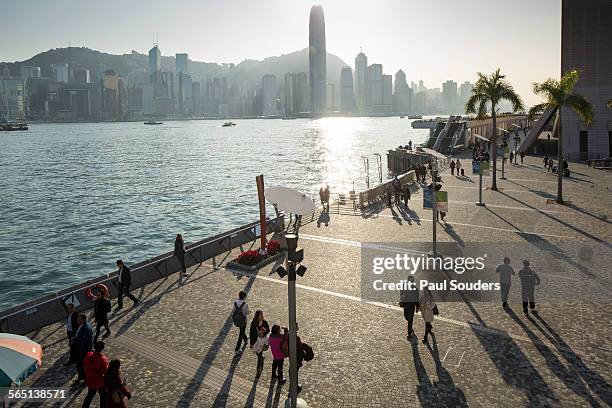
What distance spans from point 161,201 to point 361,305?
48.8m

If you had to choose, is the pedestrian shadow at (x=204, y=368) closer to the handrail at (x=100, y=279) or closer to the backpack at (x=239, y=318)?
the backpack at (x=239, y=318)

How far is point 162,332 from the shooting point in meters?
14.1

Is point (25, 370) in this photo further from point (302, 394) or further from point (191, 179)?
point (191, 179)

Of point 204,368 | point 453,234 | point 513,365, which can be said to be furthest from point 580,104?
point 204,368

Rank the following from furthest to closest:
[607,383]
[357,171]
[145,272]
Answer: [357,171] → [145,272] → [607,383]

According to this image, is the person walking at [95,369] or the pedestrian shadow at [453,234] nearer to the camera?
the person walking at [95,369]

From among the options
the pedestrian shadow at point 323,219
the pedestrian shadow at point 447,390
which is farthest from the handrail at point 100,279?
the pedestrian shadow at point 447,390

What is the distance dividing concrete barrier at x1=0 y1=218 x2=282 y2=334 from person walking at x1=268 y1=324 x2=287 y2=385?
25.5ft

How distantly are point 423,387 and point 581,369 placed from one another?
375 centimetres

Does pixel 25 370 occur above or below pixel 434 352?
above

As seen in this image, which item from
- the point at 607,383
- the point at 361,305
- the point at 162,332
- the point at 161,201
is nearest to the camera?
the point at 607,383

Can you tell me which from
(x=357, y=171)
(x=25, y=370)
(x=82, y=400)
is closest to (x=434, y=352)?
(x=82, y=400)

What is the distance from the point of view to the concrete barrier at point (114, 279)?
47.2 ft

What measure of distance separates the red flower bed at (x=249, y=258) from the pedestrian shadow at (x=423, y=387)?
29.6 feet
